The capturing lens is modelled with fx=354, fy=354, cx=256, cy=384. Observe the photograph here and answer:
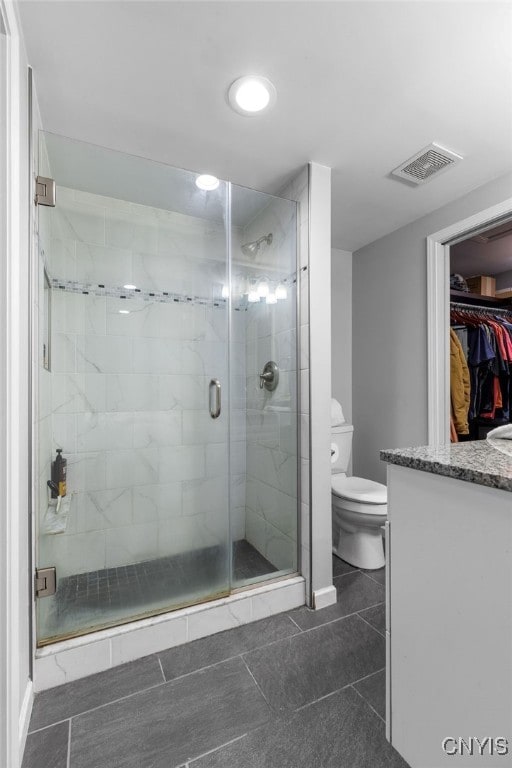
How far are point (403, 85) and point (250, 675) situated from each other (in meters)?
2.34

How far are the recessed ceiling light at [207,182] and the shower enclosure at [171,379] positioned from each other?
33mm

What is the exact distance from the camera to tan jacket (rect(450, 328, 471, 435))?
2.58 meters

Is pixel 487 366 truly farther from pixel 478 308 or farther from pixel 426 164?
pixel 426 164

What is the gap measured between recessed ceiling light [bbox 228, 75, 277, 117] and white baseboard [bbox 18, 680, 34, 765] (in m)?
2.27

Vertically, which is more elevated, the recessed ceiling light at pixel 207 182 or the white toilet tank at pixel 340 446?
the recessed ceiling light at pixel 207 182

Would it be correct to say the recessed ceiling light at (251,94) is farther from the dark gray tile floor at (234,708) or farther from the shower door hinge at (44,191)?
the dark gray tile floor at (234,708)

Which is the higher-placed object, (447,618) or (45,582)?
(447,618)

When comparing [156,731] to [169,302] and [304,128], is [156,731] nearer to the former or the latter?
[169,302]

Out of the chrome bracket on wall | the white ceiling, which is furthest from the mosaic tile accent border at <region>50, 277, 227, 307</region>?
the white ceiling

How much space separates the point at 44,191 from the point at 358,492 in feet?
7.32

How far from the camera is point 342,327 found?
9.95ft

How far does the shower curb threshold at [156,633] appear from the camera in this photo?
1337 mm

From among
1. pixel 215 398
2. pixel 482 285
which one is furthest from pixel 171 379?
pixel 482 285

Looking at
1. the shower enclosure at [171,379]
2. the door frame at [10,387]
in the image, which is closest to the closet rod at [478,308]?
the shower enclosure at [171,379]
